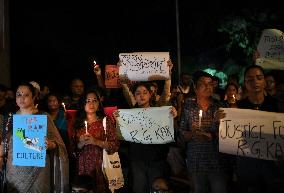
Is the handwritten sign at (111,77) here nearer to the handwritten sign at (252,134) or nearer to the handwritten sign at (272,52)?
the handwritten sign at (272,52)

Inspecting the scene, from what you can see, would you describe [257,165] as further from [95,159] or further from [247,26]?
[247,26]

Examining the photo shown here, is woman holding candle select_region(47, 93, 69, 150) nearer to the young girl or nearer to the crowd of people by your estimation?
the crowd of people

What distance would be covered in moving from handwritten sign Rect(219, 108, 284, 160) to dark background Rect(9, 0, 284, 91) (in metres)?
12.5

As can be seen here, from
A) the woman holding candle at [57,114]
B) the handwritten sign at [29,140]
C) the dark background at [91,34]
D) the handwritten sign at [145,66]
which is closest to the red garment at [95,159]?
the woman holding candle at [57,114]

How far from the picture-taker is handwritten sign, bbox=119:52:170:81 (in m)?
6.80

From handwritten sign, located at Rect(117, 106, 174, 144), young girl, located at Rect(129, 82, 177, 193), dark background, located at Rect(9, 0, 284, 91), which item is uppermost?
dark background, located at Rect(9, 0, 284, 91)

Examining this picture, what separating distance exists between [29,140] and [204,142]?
2.01m

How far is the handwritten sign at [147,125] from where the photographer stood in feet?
19.7

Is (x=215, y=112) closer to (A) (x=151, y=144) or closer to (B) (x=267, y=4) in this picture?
(A) (x=151, y=144)

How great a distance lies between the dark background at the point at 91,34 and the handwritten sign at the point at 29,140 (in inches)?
465

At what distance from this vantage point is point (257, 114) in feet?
17.4

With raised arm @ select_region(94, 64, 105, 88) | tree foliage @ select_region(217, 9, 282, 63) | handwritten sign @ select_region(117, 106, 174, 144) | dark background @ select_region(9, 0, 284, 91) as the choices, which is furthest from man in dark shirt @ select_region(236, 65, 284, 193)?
tree foliage @ select_region(217, 9, 282, 63)

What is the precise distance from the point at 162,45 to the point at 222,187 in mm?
15296

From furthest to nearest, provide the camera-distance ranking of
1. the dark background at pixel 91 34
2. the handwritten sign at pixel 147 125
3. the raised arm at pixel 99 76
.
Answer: the dark background at pixel 91 34 → the raised arm at pixel 99 76 → the handwritten sign at pixel 147 125
